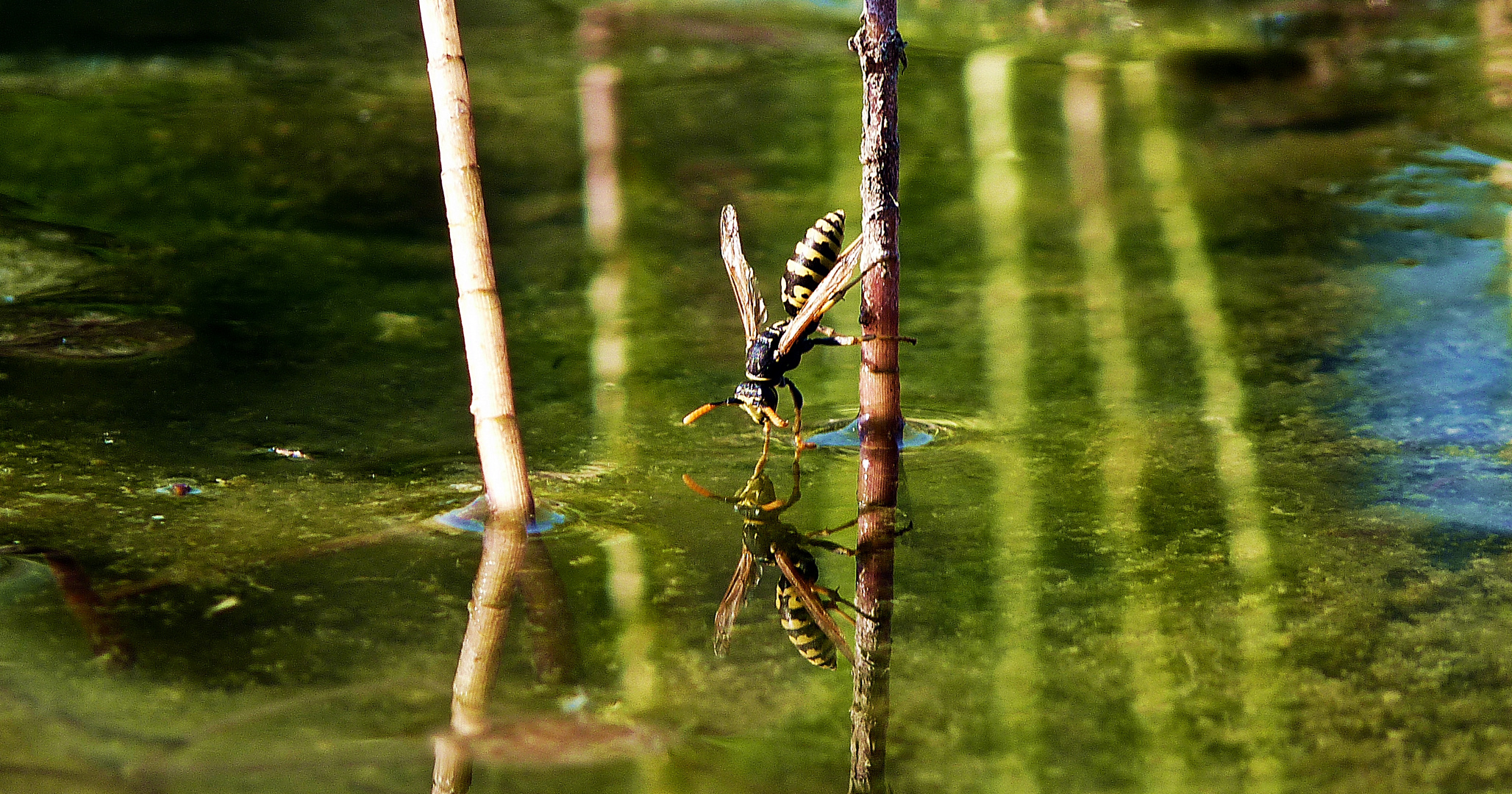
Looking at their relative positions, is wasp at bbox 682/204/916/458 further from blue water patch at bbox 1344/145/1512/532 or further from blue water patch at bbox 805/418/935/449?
blue water patch at bbox 1344/145/1512/532

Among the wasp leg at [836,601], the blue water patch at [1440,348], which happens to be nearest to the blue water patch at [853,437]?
the wasp leg at [836,601]

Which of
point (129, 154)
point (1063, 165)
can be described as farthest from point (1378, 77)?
point (129, 154)

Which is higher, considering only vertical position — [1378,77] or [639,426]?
[1378,77]

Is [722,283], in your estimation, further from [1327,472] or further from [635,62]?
[635,62]

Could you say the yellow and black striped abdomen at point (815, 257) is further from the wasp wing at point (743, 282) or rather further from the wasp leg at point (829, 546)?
the wasp leg at point (829, 546)

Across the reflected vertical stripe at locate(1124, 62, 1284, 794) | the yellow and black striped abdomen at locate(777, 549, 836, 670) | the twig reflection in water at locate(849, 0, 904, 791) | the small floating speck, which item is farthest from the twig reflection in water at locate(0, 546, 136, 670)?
the reflected vertical stripe at locate(1124, 62, 1284, 794)

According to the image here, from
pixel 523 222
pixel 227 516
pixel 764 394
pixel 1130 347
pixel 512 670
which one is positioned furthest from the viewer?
pixel 523 222
